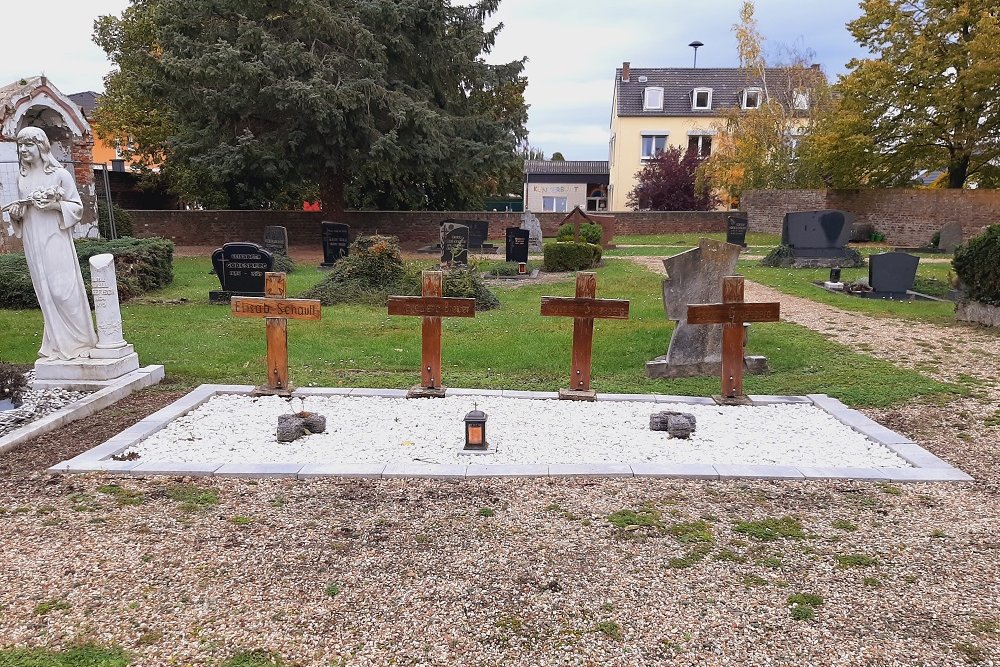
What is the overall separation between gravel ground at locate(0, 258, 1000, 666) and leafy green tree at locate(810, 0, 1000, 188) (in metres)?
23.1

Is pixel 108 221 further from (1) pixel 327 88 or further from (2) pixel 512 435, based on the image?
(2) pixel 512 435

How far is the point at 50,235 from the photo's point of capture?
659cm

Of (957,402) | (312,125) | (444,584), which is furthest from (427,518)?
(312,125)

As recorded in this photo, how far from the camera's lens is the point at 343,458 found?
519 centimetres

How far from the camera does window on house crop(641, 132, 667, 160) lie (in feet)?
135

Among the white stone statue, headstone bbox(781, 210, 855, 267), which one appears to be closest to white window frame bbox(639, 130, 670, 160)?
headstone bbox(781, 210, 855, 267)

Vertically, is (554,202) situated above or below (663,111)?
below

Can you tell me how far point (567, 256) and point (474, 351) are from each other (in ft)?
30.5

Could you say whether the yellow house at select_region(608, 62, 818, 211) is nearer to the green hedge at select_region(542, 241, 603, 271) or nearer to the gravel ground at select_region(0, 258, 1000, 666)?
the green hedge at select_region(542, 241, 603, 271)

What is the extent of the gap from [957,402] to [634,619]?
5497 millimetres

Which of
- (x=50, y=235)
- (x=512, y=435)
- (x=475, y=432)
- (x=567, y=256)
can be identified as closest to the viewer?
(x=475, y=432)

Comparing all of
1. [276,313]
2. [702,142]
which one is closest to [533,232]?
[276,313]

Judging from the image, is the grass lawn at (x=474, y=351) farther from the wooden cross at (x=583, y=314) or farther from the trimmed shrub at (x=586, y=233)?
the trimmed shrub at (x=586, y=233)

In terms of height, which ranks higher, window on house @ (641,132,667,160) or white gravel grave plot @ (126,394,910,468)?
window on house @ (641,132,667,160)
